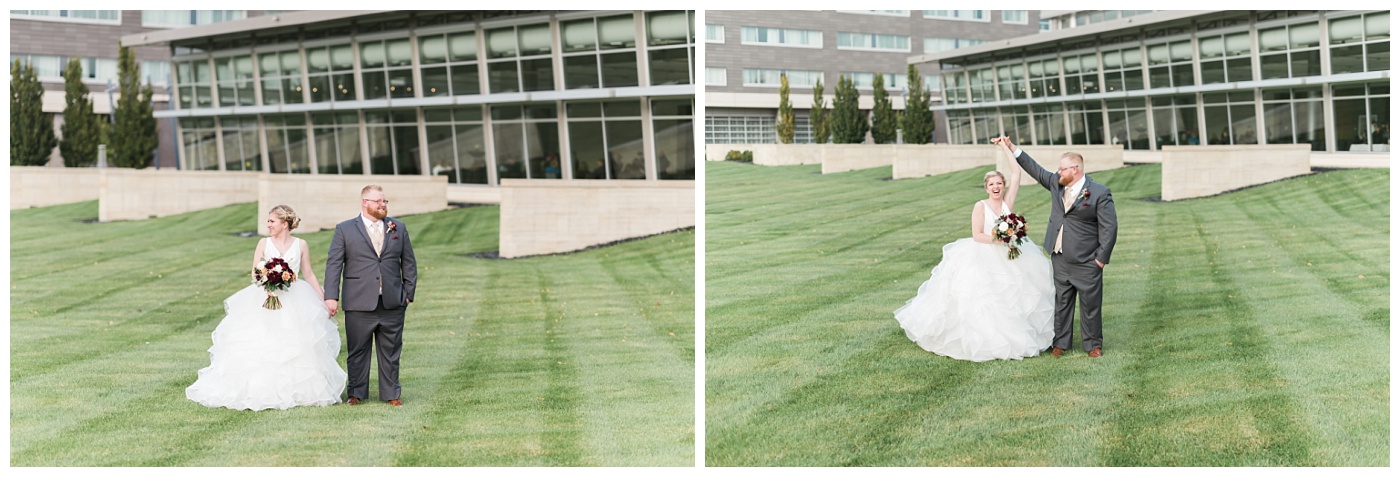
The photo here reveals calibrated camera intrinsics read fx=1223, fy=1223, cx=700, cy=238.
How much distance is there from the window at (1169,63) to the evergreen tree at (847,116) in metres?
3.57

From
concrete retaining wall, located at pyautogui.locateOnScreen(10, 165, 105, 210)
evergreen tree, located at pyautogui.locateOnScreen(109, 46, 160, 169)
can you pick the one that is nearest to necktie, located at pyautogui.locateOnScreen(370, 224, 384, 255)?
concrete retaining wall, located at pyautogui.locateOnScreen(10, 165, 105, 210)

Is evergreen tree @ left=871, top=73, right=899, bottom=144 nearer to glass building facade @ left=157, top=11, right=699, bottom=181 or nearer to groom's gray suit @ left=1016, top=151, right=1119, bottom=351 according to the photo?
glass building facade @ left=157, top=11, right=699, bottom=181

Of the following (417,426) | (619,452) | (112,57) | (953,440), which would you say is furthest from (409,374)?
(112,57)

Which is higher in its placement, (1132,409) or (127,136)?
(127,136)

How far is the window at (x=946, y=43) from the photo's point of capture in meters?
15.1

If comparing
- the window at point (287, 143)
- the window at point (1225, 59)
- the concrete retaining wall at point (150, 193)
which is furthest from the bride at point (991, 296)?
the window at point (287, 143)

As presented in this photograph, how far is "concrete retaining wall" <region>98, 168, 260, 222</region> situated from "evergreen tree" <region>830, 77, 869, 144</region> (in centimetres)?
1455

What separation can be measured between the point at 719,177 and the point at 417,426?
28.8 feet

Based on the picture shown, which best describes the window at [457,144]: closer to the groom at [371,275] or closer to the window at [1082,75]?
the window at [1082,75]

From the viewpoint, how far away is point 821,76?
16031 millimetres

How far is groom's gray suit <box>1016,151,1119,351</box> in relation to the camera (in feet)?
26.2

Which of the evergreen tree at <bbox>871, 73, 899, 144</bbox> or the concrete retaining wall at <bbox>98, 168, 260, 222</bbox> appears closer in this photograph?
the evergreen tree at <bbox>871, 73, 899, 144</bbox>

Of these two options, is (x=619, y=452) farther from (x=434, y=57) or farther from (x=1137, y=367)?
(x=434, y=57)

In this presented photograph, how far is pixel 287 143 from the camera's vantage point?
89.9 feet
